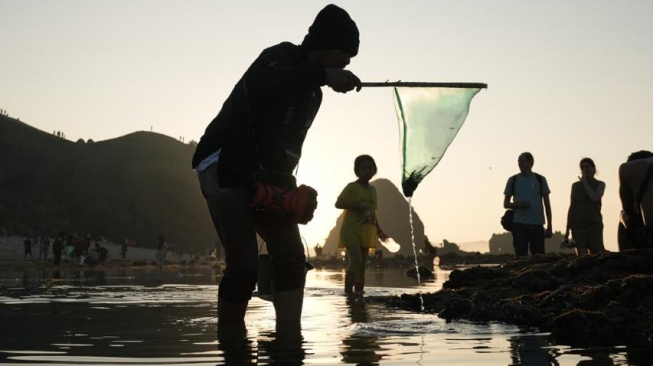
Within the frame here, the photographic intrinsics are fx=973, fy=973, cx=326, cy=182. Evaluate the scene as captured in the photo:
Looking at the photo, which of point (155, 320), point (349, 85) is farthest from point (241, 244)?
point (155, 320)

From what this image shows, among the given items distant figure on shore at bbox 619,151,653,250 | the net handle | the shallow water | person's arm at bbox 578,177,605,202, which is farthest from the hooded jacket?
person's arm at bbox 578,177,605,202

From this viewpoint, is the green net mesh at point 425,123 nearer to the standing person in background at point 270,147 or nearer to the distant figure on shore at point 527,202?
the standing person in background at point 270,147

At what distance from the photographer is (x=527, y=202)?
1450 centimetres

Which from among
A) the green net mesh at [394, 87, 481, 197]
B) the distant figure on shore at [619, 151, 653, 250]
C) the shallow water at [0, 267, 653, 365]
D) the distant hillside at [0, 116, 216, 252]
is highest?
the distant hillside at [0, 116, 216, 252]

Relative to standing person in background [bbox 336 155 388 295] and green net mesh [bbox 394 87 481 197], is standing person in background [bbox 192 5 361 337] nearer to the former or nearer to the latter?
green net mesh [bbox 394 87 481 197]

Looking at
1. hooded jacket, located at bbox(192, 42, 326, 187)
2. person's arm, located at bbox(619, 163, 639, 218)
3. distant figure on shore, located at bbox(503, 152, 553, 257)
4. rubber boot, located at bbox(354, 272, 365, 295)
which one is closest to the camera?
hooded jacket, located at bbox(192, 42, 326, 187)

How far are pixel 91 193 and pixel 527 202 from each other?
6257 inches

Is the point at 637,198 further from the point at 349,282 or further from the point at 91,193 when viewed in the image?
the point at 91,193


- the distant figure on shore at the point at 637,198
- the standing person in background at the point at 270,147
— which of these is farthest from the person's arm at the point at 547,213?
the standing person in background at the point at 270,147

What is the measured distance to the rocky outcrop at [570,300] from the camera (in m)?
6.38

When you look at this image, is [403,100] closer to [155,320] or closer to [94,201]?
[155,320]

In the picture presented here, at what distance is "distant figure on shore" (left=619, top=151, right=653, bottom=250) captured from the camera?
8836 millimetres

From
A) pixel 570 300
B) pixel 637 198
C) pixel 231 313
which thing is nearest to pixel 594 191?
pixel 637 198

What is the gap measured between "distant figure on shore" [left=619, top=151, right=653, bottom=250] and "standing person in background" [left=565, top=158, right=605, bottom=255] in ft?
17.0
